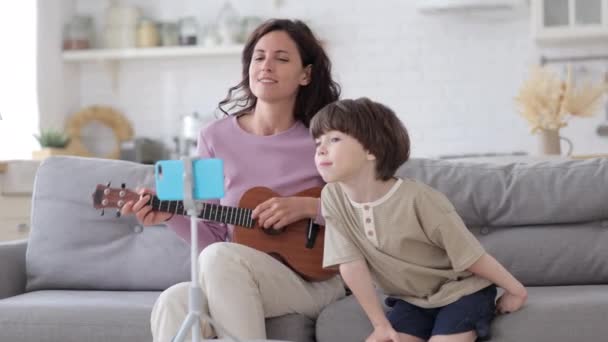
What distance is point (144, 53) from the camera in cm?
567

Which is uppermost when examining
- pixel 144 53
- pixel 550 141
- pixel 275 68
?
pixel 144 53

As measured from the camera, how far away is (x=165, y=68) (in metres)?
5.82

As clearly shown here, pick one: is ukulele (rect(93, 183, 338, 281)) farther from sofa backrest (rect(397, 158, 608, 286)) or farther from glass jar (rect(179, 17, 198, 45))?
glass jar (rect(179, 17, 198, 45))

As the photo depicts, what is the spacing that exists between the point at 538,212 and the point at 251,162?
791 millimetres

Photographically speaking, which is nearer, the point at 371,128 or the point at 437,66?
the point at 371,128

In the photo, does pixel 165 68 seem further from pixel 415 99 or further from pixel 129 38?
pixel 415 99

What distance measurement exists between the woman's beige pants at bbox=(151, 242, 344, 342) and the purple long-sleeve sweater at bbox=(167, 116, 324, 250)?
0.26m

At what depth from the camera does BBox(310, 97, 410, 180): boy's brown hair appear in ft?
7.04

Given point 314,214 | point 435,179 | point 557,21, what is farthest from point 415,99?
point 314,214

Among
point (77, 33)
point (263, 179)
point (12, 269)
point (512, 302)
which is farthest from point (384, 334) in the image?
point (77, 33)

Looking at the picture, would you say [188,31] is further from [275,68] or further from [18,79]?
[275,68]

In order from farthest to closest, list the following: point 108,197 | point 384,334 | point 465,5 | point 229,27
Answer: point 229,27 < point 465,5 < point 108,197 < point 384,334

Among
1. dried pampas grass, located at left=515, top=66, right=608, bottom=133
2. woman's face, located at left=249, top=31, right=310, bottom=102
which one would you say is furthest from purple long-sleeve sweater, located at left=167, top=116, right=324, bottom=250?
dried pampas grass, located at left=515, top=66, right=608, bottom=133

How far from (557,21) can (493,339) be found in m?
3.34
